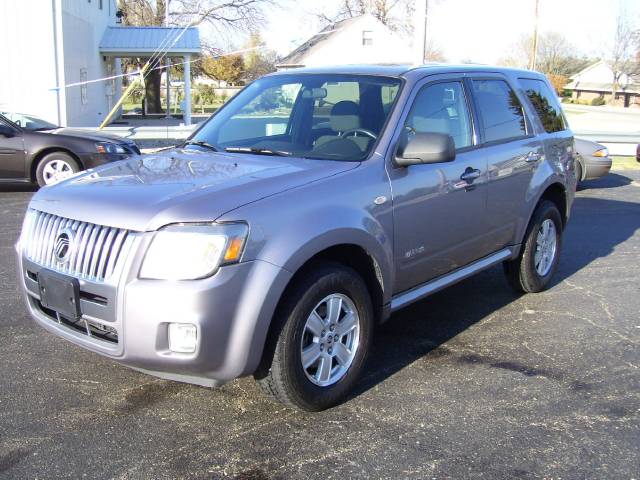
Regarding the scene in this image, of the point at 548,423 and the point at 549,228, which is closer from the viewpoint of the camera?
the point at 548,423

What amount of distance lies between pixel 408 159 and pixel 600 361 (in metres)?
1.97

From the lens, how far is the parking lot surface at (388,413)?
324 centimetres

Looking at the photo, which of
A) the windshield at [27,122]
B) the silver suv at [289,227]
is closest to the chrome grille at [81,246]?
the silver suv at [289,227]

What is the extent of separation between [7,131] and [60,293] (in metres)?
8.23

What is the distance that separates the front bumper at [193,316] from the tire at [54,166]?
7938 mm

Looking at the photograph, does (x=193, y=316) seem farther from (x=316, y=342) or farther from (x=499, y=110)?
(x=499, y=110)

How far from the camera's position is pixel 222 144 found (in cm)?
467

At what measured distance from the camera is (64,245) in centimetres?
348

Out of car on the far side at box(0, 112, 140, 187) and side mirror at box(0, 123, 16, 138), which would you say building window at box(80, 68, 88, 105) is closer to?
car on the far side at box(0, 112, 140, 187)

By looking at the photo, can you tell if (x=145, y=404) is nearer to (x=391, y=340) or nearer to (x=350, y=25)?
(x=391, y=340)

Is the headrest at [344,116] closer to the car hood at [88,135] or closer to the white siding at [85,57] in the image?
the car hood at [88,135]

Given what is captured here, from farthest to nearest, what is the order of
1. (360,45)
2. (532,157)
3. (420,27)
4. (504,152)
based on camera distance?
(360,45)
(420,27)
(532,157)
(504,152)

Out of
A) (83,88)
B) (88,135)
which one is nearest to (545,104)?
(88,135)

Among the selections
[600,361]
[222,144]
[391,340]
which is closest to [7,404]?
[222,144]
